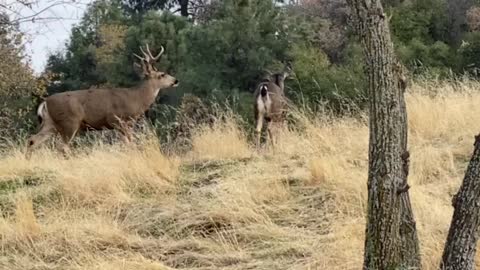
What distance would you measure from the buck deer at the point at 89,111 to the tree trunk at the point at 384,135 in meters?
8.53

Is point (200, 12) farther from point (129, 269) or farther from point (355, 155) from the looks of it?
point (129, 269)

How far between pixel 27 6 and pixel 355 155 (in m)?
3.84

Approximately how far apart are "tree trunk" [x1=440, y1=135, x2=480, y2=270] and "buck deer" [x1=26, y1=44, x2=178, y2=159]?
342 inches

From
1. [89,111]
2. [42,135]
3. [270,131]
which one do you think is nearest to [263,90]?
[270,131]

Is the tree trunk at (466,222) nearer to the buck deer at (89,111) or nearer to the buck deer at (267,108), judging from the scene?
the buck deer at (267,108)

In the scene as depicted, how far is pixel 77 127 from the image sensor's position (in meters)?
13.0

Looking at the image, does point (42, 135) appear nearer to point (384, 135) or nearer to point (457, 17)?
point (384, 135)

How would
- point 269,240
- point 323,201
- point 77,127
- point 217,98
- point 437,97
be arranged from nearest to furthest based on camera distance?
1. point 269,240
2. point 323,201
3. point 437,97
4. point 77,127
5. point 217,98

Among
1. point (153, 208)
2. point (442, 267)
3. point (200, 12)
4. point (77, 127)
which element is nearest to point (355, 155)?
point (153, 208)

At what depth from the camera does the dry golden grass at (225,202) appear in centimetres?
512

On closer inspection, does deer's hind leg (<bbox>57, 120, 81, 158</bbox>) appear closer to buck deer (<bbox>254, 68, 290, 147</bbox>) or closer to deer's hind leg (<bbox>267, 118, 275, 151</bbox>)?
buck deer (<bbox>254, 68, 290, 147</bbox>)

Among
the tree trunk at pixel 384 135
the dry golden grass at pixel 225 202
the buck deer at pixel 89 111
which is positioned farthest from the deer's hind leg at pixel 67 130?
the tree trunk at pixel 384 135

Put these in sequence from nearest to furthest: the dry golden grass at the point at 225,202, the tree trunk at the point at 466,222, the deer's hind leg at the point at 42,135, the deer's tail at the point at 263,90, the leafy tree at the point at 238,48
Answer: the tree trunk at the point at 466,222, the dry golden grass at the point at 225,202, the deer's tail at the point at 263,90, the deer's hind leg at the point at 42,135, the leafy tree at the point at 238,48

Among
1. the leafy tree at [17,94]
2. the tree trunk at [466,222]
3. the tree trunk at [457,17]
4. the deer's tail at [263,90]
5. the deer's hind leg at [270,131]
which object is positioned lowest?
the leafy tree at [17,94]
